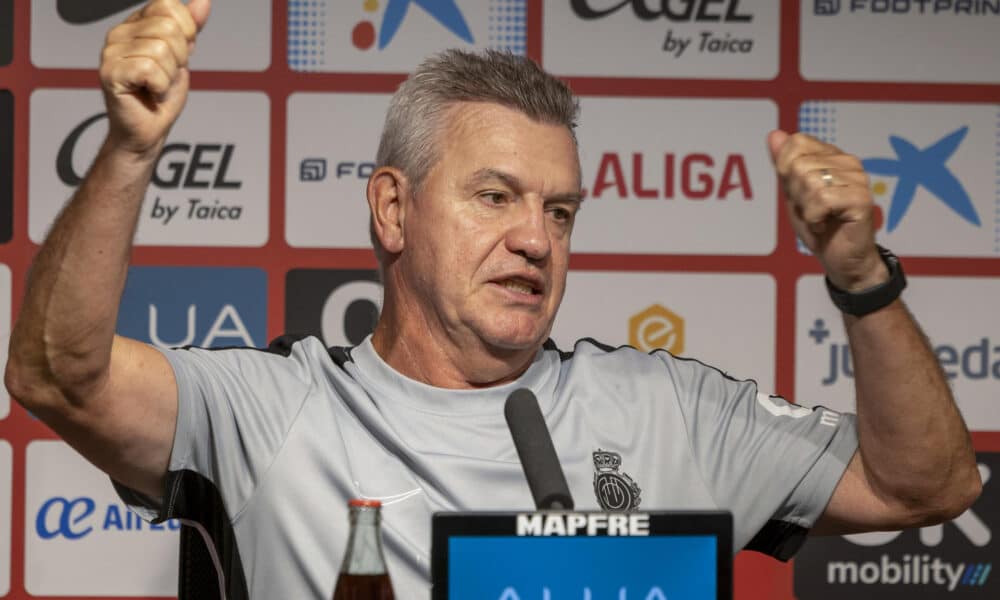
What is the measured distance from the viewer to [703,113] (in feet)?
7.45

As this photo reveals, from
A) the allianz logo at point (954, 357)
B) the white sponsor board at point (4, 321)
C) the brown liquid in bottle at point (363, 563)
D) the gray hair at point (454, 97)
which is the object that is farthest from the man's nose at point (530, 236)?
the white sponsor board at point (4, 321)

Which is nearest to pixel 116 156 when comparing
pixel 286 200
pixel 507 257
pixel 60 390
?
pixel 60 390

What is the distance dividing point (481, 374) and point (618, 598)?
0.75 meters

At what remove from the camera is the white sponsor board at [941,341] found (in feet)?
7.41

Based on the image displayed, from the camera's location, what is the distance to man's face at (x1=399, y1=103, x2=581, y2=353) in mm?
1495

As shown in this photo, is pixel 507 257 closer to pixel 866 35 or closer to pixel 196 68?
pixel 196 68

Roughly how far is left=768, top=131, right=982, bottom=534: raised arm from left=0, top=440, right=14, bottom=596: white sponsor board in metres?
1.42

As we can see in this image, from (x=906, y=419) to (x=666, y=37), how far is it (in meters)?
1.11

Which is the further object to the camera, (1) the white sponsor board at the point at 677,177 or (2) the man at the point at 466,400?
(1) the white sponsor board at the point at 677,177

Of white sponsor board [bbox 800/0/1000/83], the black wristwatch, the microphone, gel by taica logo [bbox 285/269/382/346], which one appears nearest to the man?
the black wristwatch

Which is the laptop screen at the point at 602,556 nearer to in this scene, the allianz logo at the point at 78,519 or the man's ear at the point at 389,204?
the man's ear at the point at 389,204

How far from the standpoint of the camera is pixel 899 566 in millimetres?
2268

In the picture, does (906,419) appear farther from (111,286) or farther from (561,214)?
(111,286)

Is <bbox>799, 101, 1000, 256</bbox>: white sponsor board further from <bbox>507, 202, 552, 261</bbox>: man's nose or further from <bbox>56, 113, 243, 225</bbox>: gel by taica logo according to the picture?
<bbox>56, 113, 243, 225</bbox>: gel by taica logo
